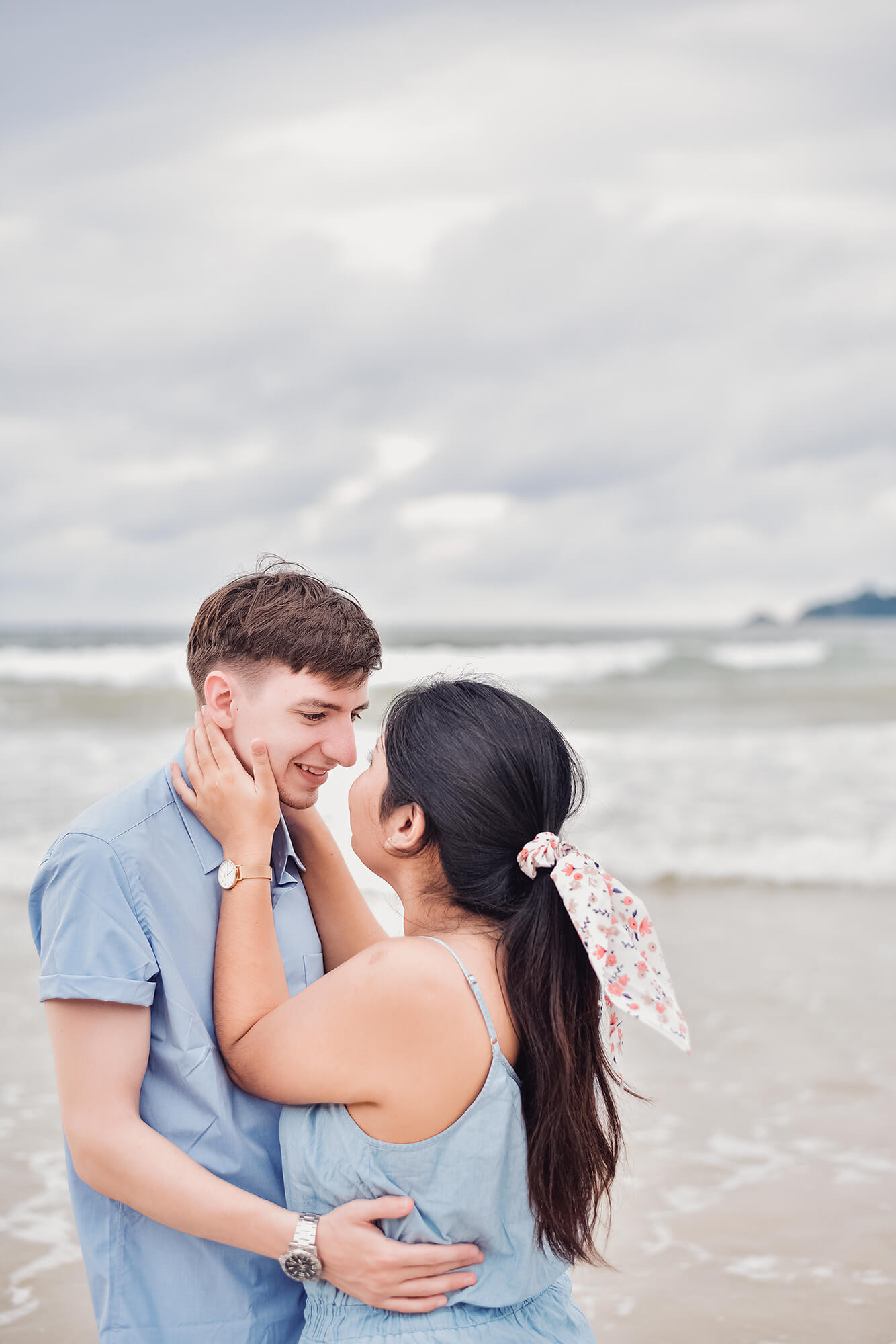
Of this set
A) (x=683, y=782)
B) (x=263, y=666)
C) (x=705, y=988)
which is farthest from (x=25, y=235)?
(x=263, y=666)

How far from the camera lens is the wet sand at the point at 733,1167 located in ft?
10.6

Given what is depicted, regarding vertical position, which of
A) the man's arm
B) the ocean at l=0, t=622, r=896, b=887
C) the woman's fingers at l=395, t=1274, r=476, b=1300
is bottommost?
the ocean at l=0, t=622, r=896, b=887

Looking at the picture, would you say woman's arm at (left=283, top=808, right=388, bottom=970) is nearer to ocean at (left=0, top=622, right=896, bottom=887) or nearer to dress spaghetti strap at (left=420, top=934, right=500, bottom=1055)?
ocean at (left=0, top=622, right=896, bottom=887)

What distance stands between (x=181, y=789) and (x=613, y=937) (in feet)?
2.59

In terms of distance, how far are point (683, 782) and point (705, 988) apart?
5674 mm

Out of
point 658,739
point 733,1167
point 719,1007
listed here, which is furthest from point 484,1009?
point 658,739

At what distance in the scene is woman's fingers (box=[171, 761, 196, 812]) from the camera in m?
1.88

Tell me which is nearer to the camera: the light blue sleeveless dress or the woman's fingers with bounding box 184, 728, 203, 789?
the light blue sleeveless dress

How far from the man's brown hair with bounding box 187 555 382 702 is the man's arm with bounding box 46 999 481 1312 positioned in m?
0.65

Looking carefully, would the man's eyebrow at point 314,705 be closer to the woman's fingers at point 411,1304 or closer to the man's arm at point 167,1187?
the man's arm at point 167,1187

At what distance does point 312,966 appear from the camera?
211 cm

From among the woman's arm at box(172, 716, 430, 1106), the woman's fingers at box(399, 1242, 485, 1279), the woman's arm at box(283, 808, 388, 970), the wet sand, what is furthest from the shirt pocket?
the wet sand

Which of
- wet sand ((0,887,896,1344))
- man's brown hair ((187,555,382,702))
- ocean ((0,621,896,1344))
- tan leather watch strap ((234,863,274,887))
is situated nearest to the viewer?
tan leather watch strap ((234,863,274,887))

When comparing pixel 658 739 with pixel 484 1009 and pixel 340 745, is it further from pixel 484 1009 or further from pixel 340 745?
pixel 484 1009
